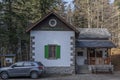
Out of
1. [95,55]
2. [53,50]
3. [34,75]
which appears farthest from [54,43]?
[95,55]

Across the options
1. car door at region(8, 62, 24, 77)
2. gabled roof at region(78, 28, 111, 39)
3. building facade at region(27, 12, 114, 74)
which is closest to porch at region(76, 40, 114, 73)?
gabled roof at region(78, 28, 111, 39)

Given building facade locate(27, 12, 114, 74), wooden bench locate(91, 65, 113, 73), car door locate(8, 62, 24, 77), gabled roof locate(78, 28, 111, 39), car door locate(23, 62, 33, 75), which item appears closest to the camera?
car door locate(8, 62, 24, 77)

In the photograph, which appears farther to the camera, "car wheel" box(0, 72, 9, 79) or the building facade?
the building facade

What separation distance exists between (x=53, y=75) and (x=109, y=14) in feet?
174

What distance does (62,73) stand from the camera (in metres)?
36.8

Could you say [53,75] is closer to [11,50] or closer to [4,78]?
[4,78]

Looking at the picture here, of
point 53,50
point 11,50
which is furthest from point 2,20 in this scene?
point 53,50

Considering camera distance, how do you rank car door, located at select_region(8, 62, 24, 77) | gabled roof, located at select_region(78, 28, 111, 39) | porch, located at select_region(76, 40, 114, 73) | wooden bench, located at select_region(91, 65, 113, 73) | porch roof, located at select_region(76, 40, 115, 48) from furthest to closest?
gabled roof, located at select_region(78, 28, 111, 39), porch roof, located at select_region(76, 40, 115, 48), porch, located at select_region(76, 40, 114, 73), wooden bench, located at select_region(91, 65, 113, 73), car door, located at select_region(8, 62, 24, 77)

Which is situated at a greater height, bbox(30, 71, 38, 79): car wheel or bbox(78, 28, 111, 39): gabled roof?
bbox(78, 28, 111, 39): gabled roof

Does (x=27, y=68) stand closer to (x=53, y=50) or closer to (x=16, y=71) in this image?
(x=16, y=71)

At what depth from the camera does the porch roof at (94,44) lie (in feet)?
137

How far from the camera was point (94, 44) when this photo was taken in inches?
1682

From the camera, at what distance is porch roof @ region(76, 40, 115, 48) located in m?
41.7

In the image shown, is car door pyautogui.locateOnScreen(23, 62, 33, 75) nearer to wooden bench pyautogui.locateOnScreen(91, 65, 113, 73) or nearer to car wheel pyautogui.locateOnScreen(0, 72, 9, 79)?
car wheel pyautogui.locateOnScreen(0, 72, 9, 79)
